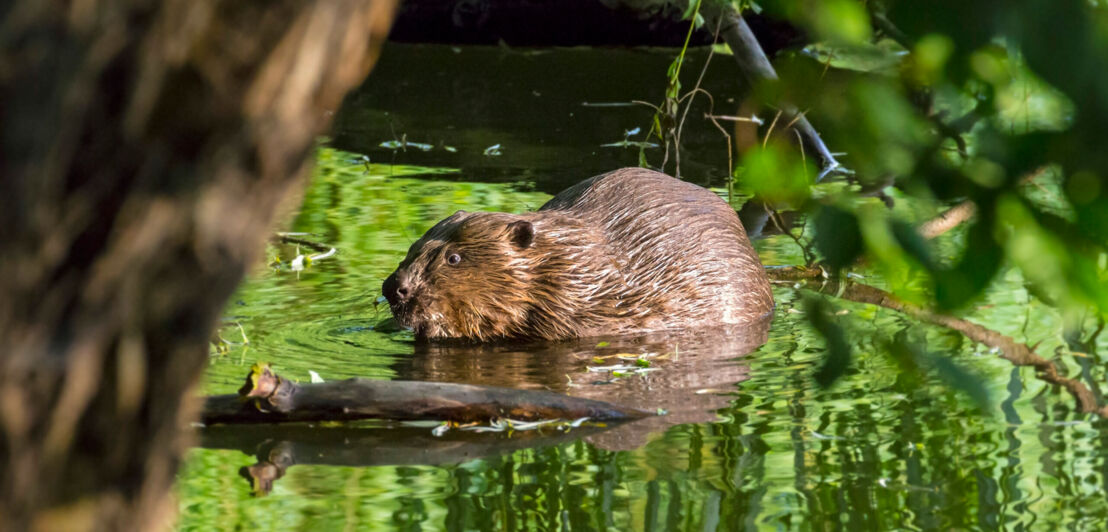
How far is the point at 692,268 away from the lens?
6.38 metres

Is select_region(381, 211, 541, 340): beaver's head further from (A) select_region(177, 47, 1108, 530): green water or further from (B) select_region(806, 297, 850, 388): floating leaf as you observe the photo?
(B) select_region(806, 297, 850, 388): floating leaf

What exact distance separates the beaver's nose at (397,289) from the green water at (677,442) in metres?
0.18

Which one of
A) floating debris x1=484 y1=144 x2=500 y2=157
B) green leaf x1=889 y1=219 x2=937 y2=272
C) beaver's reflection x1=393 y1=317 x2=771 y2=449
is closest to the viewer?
green leaf x1=889 y1=219 x2=937 y2=272

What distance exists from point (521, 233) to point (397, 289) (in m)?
0.65

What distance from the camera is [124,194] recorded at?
1.45 metres

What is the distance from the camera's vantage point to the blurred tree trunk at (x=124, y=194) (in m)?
1.38

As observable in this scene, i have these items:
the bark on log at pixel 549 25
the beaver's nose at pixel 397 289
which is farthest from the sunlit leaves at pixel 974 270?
the bark on log at pixel 549 25

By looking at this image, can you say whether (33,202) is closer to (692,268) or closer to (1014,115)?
(1014,115)

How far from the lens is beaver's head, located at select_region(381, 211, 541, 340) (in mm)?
6051

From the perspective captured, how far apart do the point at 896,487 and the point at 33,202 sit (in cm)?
310

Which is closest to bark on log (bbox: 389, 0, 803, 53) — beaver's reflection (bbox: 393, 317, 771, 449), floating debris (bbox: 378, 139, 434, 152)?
floating debris (bbox: 378, 139, 434, 152)

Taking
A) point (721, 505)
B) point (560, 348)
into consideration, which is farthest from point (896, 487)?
point (560, 348)

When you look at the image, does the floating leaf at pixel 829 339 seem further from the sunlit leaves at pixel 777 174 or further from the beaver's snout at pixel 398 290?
the beaver's snout at pixel 398 290

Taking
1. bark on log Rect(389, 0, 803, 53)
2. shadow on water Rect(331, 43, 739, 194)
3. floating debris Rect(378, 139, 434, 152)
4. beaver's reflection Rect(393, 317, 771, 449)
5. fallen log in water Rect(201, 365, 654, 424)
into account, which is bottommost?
fallen log in water Rect(201, 365, 654, 424)
